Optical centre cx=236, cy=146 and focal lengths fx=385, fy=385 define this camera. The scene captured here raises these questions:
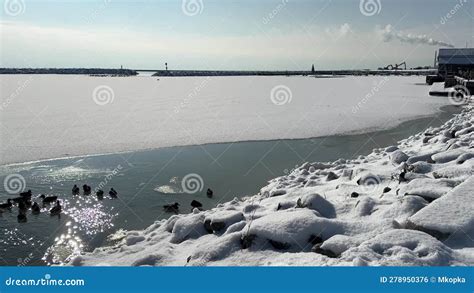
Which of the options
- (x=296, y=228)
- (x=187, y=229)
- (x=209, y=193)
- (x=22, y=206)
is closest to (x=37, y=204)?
(x=22, y=206)

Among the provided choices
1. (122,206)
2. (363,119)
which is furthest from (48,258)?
(363,119)

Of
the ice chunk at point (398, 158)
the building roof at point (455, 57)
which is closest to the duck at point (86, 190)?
the ice chunk at point (398, 158)

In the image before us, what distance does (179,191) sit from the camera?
8.82 metres

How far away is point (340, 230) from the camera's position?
4988 mm

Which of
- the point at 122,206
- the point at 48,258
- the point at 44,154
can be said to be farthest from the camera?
the point at 44,154

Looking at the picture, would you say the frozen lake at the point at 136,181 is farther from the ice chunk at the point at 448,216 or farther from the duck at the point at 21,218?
the ice chunk at the point at 448,216

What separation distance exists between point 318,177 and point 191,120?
10088 mm

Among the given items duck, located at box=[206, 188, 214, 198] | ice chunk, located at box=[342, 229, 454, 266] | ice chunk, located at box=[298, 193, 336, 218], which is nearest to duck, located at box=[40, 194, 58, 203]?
duck, located at box=[206, 188, 214, 198]

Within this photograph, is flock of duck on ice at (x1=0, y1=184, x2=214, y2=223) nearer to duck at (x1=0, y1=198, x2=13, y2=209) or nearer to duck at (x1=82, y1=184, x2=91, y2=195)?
duck at (x1=0, y1=198, x2=13, y2=209)

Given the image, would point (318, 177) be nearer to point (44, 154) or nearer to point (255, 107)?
point (44, 154)

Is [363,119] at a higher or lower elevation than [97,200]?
higher

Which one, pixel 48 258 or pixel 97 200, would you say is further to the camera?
pixel 97 200

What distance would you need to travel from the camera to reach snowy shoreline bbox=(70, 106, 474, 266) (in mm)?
4234

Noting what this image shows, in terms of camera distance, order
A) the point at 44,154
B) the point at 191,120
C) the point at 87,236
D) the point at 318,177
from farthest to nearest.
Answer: the point at 191,120, the point at 44,154, the point at 318,177, the point at 87,236
